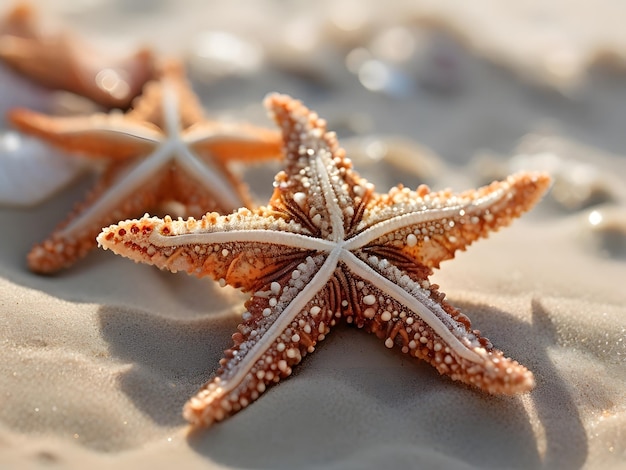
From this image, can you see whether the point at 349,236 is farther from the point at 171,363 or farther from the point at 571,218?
the point at 571,218

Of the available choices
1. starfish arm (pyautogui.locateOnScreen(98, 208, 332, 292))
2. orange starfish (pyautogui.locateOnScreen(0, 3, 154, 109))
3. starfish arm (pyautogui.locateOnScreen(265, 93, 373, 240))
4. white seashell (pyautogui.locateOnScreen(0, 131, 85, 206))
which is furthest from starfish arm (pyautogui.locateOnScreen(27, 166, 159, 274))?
orange starfish (pyautogui.locateOnScreen(0, 3, 154, 109))

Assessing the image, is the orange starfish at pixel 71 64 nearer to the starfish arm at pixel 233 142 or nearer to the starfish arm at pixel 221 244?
the starfish arm at pixel 233 142

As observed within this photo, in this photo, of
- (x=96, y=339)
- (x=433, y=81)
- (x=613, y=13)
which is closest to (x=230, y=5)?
(x=433, y=81)

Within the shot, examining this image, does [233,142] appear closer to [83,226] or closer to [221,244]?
[83,226]

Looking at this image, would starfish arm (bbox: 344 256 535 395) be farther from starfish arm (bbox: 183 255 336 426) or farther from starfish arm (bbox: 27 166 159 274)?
starfish arm (bbox: 27 166 159 274)

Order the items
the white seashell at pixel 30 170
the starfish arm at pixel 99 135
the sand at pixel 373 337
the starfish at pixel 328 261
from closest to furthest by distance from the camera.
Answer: the sand at pixel 373 337
the starfish at pixel 328 261
the starfish arm at pixel 99 135
the white seashell at pixel 30 170

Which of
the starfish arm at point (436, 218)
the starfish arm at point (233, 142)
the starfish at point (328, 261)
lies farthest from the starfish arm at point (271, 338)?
the starfish arm at point (233, 142)

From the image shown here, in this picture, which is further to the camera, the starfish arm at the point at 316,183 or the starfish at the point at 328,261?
the starfish arm at the point at 316,183
